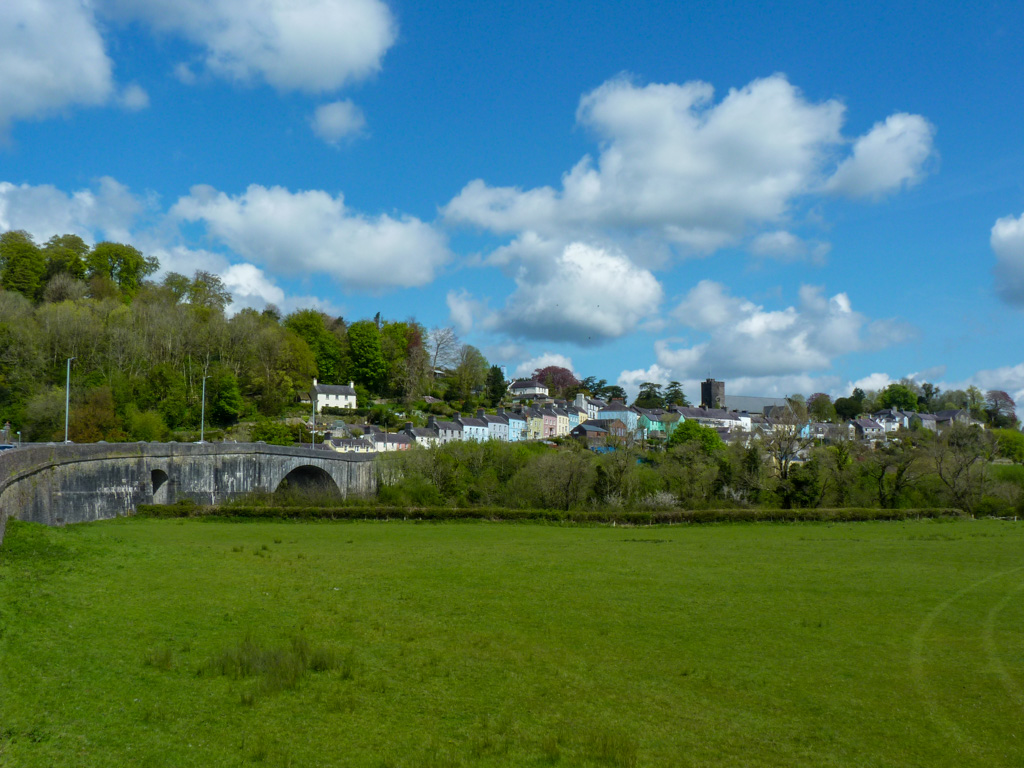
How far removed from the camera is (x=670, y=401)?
161500 millimetres

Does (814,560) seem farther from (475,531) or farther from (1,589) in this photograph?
(1,589)

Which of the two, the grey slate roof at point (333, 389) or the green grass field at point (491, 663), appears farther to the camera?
the grey slate roof at point (333, 389)

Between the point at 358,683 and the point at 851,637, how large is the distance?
9.30m

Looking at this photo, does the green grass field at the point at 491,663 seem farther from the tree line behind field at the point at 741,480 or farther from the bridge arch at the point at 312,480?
the bridge arch at the point at 312,480

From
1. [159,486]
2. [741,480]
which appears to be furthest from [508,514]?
[741,480]

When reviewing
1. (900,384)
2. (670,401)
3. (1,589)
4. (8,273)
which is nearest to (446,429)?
(8,273)

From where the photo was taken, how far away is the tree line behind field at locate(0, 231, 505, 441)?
2806 inches

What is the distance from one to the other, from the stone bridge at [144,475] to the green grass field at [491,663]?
6.33 metres

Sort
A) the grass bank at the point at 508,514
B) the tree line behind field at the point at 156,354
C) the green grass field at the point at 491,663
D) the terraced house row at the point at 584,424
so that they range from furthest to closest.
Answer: the terraced house row at the point at 584,424, the tree line behind field at the point at 156,354, the grass bank at the point at 508,514, the green grass field at the point at 491,663

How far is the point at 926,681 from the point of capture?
11.4 m

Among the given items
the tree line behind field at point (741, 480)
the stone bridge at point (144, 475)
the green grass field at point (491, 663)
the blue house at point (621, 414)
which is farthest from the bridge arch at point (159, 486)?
the blue house at point (621, 414)

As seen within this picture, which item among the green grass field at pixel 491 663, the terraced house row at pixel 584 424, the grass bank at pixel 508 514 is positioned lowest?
the grass bank at pixel 508 514

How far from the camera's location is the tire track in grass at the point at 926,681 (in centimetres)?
935

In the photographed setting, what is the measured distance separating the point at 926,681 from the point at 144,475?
1513 inches
